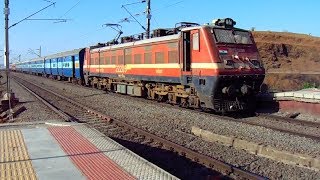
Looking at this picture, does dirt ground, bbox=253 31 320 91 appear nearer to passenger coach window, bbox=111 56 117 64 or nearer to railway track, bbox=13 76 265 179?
passenger coach window, bbox=111 56 117 64

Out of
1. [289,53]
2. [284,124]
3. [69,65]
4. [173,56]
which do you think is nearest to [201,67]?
[173,56]

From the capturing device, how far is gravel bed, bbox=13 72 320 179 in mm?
8062

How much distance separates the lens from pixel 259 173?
7738 mm


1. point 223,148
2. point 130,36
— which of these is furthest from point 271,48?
point 223,148

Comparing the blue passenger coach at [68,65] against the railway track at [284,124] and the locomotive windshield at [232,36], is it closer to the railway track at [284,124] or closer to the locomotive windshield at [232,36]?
the locomotive windshield at [232,36]

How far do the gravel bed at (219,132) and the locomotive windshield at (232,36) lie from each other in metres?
2.99

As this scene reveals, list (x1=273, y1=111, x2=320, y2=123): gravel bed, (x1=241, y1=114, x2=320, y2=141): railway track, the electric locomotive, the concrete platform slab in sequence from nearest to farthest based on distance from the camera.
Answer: the concrete platform slab → (x1=241, y1=114, x2=320, y2=141): railway track → (x1=273, y1=111, x2=320, y2=123): gravel bed → the electric locomotive

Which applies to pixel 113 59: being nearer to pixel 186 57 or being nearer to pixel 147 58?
pixel 147 58

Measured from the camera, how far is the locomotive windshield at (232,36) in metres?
15.4

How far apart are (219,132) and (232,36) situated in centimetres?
545

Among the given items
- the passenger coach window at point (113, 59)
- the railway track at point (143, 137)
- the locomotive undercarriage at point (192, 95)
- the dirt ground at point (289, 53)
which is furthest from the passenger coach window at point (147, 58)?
the dirt ground at point (289, 53)

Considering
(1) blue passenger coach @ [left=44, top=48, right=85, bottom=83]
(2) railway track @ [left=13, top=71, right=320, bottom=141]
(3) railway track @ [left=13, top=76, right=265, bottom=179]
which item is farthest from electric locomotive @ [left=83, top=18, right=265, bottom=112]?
(1) blue passenger coach @ [left=44, top=48, right=85, bottom=83]

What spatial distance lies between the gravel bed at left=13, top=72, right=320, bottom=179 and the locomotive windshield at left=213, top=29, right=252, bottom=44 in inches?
118

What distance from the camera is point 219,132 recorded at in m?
11.7
